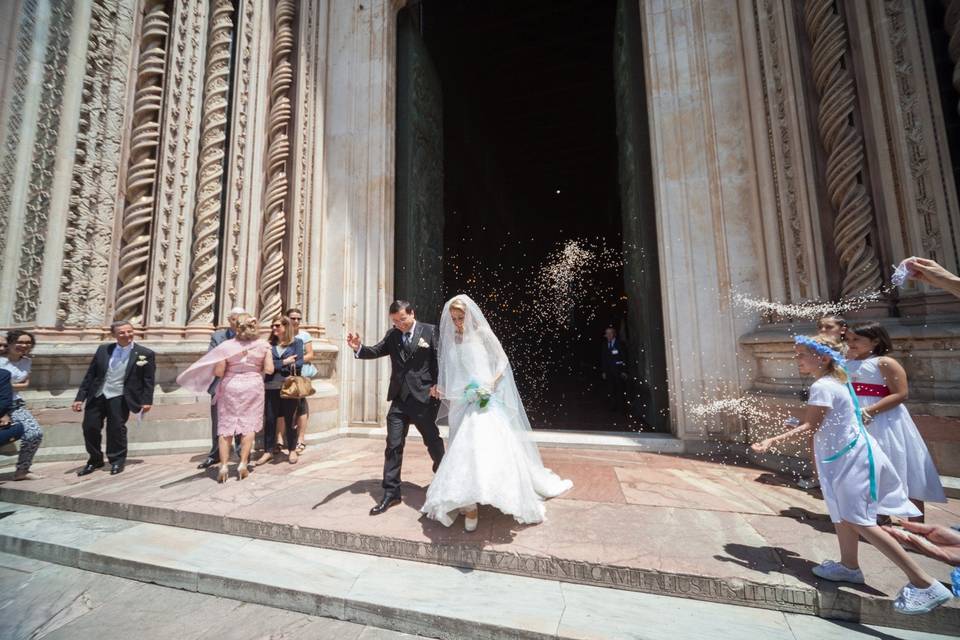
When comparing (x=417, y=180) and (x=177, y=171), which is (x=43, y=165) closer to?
(x=177, y=171)

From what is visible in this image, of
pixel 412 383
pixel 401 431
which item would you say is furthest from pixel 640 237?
pixel 401 431

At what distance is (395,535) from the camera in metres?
2.83

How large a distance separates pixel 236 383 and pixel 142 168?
157 inches

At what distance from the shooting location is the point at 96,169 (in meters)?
5.65

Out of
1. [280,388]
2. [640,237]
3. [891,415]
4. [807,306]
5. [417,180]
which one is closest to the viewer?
[891,415]

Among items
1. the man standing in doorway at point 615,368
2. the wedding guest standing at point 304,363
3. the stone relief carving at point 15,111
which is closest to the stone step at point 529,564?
the wedding guest standing at point 304,363

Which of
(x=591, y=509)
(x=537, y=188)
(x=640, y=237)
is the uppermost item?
(x=537, y=188)

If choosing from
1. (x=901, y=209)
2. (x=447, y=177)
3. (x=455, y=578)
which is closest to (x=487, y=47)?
(x=447, y=177)

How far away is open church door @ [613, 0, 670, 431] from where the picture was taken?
569cm

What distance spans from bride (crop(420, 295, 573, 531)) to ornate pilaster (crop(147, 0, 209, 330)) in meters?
4.57

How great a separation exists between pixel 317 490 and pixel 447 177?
802cm

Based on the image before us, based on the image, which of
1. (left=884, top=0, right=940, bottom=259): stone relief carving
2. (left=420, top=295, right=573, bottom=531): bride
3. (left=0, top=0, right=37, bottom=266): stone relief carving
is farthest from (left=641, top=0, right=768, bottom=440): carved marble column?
(left=0, top=0, right=37, bottom=266): stone relief carving

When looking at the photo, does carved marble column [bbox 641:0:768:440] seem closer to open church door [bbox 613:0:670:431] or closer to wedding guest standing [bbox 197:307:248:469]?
open church door [bbox 613:0:670:431]

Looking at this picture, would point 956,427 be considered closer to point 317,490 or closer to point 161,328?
point 317,490
